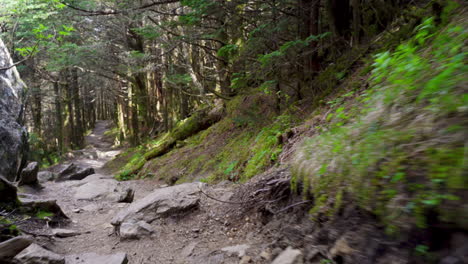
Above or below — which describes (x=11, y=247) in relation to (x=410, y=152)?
below

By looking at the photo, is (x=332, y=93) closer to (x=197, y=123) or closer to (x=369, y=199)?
(x=369, y=199)

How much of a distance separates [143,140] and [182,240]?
634 inches

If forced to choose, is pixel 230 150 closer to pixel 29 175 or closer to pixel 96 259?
pixel 96 259

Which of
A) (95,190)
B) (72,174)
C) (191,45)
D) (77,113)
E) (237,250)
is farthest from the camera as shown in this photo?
(77,113)

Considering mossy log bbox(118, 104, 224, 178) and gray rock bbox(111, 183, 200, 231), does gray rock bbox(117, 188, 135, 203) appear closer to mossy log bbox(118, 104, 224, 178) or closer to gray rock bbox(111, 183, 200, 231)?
gray rock bbox(111, 183, 200, 231)

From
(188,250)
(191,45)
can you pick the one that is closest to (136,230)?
(188,250)

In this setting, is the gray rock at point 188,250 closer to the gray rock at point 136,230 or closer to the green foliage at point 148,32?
the gray rock at point 136,230

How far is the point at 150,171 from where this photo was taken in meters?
11.8

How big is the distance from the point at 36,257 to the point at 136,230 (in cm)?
144

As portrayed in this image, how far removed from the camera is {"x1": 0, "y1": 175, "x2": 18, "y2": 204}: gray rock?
489 cm

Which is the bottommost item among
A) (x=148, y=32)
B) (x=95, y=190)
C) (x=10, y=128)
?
(x=95, y=190)

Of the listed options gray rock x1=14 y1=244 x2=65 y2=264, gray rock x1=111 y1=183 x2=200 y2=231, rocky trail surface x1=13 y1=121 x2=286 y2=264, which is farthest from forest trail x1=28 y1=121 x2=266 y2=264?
gray rock x1=14 y1=244 x2=65 y2=264

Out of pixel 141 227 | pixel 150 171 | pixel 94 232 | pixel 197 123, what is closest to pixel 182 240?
pixel 141 227

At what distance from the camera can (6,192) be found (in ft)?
16.2
